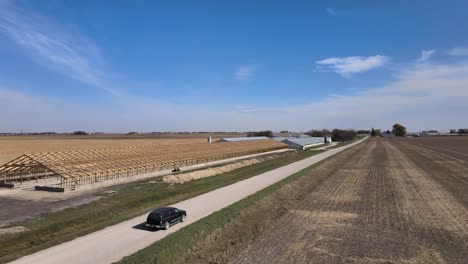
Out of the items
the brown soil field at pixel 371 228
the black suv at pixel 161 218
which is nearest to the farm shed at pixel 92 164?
the black suv at pixel 161 218

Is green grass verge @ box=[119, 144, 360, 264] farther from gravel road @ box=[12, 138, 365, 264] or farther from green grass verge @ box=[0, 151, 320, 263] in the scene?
green grass verge @ box=[0, 151, 320, 263]

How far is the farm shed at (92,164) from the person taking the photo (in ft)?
116

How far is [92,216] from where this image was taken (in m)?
22.2

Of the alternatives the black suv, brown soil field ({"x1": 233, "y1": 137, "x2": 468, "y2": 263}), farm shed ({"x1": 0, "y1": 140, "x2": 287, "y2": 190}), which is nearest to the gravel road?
the black suv

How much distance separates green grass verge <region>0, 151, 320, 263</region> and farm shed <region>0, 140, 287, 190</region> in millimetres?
5533

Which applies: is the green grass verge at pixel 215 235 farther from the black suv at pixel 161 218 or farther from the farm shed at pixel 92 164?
the farm shed at pixel 92 164

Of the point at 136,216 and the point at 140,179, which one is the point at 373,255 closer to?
the point at 136,216

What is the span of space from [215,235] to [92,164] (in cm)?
2625

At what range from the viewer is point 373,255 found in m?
15.5

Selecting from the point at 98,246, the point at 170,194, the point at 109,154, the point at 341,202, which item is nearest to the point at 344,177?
the point at 341,202

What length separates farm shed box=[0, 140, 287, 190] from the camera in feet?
116

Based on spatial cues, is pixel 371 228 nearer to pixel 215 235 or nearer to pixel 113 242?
pixel 215 235

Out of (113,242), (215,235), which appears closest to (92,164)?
(113,242)

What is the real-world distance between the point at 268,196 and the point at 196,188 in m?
8.44
